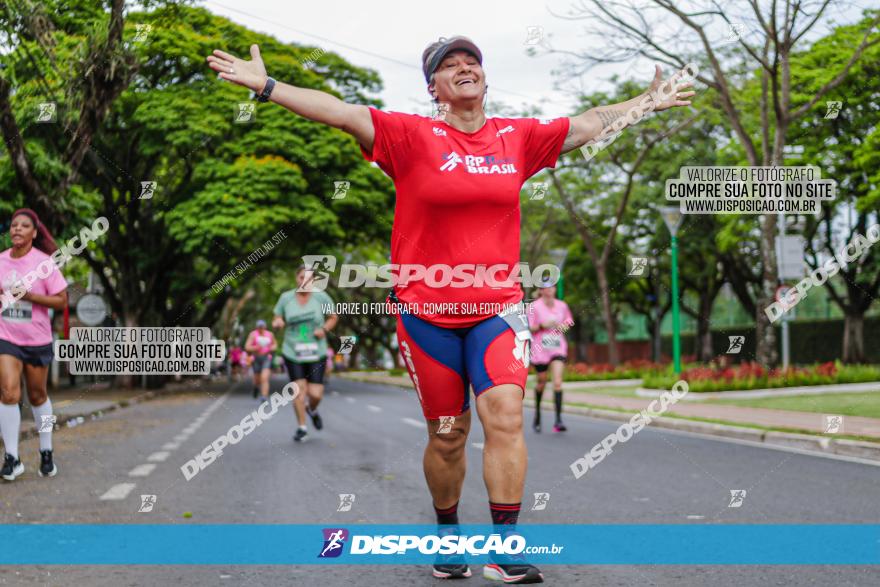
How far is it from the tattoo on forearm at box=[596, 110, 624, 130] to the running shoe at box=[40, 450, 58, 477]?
215 inches

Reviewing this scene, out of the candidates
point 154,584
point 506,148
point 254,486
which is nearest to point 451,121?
point 506,148

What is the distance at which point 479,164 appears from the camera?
371 cm

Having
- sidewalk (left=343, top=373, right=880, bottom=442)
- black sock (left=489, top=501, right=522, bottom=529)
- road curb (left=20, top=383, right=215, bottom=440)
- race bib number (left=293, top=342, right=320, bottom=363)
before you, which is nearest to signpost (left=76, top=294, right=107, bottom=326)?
Result: road curb (left=20, top=383, right=215, bottom=440)

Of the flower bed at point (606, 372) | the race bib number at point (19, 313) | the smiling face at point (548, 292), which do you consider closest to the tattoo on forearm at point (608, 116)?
the race bib number at point (19, 313)

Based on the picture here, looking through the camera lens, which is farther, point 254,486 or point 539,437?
point 539,437

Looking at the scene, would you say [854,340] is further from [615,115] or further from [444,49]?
[444,49]

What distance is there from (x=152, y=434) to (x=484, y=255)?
383 inches

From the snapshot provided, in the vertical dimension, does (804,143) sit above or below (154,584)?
above

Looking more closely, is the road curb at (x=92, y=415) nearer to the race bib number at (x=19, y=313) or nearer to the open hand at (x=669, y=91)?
the race bib number at (x=19, y=313)

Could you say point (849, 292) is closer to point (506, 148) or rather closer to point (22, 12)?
point (22, 12)

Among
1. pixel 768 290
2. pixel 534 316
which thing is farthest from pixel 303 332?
pixel 768 290

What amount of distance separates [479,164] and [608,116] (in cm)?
77

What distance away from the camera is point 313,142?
88.3ft

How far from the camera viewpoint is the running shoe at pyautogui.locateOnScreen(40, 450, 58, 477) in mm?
7559
